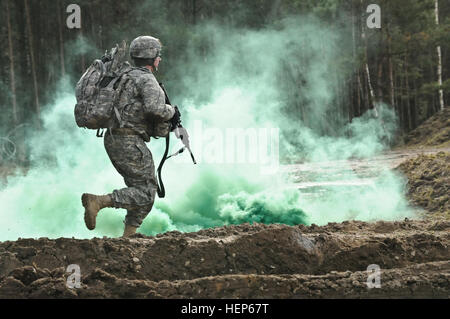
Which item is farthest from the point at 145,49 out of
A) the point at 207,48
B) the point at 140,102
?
the point at 207,48

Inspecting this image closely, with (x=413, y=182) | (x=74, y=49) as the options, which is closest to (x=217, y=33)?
(x=74, y=49)

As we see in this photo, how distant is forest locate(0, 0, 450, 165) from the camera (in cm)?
2286

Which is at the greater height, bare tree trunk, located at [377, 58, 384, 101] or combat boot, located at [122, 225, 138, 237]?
bare tree trunk, located at [377, 58, 384, 101]

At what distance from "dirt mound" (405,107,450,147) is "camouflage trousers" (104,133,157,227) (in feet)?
46.4

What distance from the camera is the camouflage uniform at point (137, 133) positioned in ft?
20.0

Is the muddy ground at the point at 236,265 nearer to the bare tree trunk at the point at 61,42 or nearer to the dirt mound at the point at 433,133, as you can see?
the dirt mound at the point at 433,133

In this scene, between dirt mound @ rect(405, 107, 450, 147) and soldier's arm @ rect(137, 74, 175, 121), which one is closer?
soldier's arm @ rect(137, 74, 175, 121)

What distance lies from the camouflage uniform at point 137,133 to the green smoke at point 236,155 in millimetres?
2762

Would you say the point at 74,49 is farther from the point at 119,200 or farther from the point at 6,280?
the point at 6,280

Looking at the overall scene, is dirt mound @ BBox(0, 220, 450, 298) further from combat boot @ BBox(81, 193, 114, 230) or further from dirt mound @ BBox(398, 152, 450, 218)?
dirt mound @ BBox(398, 152, 450, 218)

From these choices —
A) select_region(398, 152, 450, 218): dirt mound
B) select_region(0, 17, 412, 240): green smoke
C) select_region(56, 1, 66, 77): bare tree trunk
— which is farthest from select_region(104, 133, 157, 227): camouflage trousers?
select_region(56, 1, 66, 77): bare tree trunk

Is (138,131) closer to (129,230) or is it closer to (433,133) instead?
(129,230)

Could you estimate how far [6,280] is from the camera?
4.34 m

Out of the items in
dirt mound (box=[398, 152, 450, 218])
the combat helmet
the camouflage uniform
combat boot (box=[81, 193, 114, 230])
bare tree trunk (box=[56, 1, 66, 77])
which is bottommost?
dirt mound (box=[398, 152, 450, 218])
